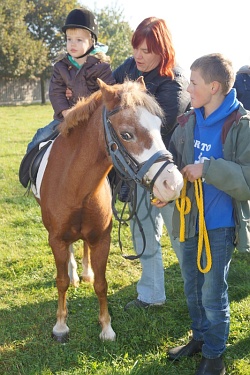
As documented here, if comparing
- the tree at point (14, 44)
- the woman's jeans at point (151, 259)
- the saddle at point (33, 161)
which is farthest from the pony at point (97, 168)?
the tree at point (14, 44)

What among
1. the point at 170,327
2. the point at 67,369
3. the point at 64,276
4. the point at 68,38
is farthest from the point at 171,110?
the point at 67,369

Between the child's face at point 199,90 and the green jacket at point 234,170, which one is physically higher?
the child's face at point 199,90

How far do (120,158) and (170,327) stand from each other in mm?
1737

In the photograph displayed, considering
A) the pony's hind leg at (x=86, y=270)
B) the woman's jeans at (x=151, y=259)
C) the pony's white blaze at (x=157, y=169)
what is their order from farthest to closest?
the pony's hind leg at (x=86, y=270) → the woman's jeans at (x=151, y=259) → the pony's white blaze at (x=157, y=169)

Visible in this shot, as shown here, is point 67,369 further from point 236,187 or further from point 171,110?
point 171,110

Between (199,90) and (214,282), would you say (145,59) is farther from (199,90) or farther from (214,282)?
(214,282)

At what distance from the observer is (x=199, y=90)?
2.49m

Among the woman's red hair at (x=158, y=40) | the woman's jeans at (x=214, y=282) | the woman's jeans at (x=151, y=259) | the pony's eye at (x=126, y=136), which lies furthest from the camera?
the woman's jeans at (x=151, y=259)

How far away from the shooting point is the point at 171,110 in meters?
3.17

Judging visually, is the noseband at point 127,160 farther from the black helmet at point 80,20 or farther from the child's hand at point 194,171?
the black helmet at point 80,20

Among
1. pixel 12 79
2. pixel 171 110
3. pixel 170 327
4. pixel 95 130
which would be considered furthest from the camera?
pixel 12 79

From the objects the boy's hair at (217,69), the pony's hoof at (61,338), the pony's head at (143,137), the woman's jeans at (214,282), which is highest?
the boy's hair at (217,69)

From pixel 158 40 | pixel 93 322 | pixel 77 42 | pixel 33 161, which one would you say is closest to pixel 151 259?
pixel 93 322

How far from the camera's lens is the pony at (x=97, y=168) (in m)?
2.31
